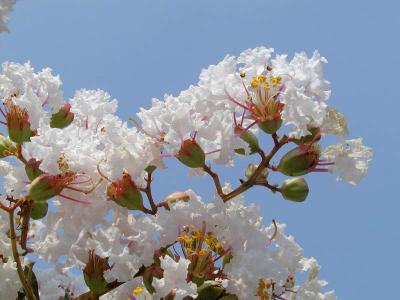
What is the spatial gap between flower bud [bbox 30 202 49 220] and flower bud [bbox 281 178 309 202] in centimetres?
62

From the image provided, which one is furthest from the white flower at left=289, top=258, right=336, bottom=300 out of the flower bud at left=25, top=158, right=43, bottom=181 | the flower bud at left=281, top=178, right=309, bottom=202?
the flower bud at left=25, top=158, right=43, bottom=181

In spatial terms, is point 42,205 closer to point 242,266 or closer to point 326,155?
point 242,266

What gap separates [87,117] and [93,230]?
49 centimetres

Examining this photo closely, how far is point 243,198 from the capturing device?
73.5 inches

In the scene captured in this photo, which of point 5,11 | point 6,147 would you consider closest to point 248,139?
point 6,147

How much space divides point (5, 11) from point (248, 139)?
0.84m

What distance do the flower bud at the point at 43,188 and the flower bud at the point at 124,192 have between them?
0.13m

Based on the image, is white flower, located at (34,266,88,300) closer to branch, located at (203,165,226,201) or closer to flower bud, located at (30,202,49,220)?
flower bud, located at (30,202,49,220)

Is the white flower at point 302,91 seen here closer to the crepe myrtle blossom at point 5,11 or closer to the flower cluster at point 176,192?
the flower cluster at point 176,192

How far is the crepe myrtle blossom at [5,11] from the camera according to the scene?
1.96 m

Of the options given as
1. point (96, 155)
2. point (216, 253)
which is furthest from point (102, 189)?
point (216, 253)

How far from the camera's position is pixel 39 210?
5.53 feet

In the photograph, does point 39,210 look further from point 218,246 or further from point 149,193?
point 218,246

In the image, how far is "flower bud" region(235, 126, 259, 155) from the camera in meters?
1.69
